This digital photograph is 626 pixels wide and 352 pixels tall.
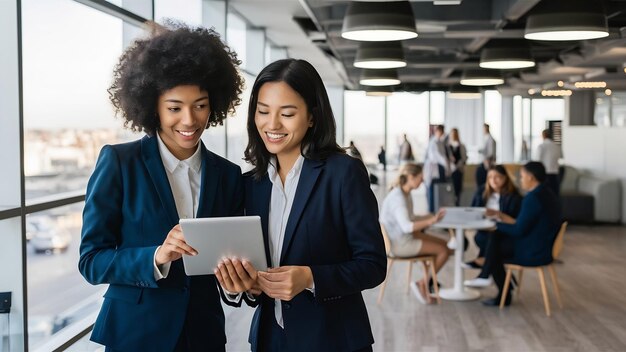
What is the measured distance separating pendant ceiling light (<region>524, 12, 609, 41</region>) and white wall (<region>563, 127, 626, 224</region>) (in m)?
9.65

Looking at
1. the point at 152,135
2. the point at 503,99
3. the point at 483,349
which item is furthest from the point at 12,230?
the point at 503,99

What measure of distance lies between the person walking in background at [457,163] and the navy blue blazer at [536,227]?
23.6 feet

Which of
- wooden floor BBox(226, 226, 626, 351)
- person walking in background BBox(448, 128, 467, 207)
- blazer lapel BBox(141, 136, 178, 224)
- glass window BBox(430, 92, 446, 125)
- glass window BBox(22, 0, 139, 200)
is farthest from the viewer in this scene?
glass window BBox(430, 92, 446, 125)

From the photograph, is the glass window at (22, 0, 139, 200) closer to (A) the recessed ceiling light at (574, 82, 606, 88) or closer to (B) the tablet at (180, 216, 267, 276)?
(B) the tablet at (180, 216, 267, 276)

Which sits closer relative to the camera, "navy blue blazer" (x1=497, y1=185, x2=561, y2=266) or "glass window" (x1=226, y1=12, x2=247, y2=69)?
"navy blue blazer" (x1=497, y1=185, x2=561, y2=266)

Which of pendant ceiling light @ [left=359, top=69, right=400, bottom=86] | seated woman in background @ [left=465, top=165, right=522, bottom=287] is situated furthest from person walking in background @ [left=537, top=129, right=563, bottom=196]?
seated woman in background @ [left=465, top=165, right=522, bottom=287]

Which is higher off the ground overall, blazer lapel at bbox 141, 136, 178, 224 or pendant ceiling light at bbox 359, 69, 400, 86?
pendant ceiling light at bbox 359, 69, 400, 86

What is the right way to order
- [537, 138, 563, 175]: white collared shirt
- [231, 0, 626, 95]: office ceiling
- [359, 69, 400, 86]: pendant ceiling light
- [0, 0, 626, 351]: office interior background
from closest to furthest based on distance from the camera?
[0, 0, 626, 351]: office interior background
[231, 0, 626, 95]: office ceiling
[359, 69, 400, 86]: pendant ceiling light
[537, 138, 563, 175]: white collared shirt

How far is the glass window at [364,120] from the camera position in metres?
28.5

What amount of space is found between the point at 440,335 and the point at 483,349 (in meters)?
0.54

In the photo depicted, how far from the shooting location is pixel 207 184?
2.30 meters

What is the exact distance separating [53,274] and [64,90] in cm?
110

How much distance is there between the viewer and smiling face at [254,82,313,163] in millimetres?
2271

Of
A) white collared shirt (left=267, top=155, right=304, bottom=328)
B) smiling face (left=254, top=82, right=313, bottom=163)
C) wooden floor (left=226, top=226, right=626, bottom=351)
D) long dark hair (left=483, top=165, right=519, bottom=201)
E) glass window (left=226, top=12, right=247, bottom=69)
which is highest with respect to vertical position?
glass window (left=226, top=12, right=247, bottom=69)
